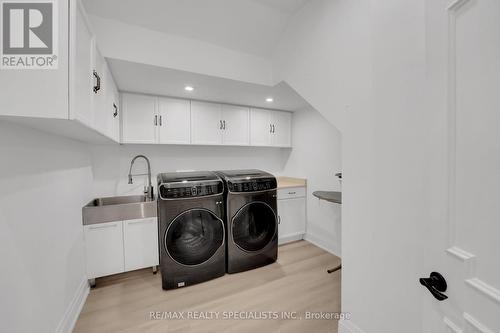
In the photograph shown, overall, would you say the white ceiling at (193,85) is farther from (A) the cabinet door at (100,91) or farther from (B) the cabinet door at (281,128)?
(B) the cabinet door at (281,128)


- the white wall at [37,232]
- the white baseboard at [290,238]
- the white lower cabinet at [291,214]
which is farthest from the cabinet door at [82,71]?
the white baseboard at [290,238]

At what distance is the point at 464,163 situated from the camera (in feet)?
1.78

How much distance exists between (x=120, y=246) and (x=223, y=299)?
1.20 m

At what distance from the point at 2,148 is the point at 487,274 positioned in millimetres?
1884

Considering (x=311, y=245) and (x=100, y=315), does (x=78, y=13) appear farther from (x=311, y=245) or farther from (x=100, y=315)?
(x=311, y=245)

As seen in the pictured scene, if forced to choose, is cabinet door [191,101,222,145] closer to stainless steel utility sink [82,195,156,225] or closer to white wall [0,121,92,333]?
stainless steel utility sink [82,195,156,225]

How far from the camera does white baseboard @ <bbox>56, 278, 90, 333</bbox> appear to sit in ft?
4.54

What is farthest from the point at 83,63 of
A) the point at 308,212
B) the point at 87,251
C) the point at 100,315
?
the point at 308,212

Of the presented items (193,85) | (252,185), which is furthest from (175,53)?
(252,185)

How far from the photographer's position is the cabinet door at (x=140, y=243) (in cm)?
207

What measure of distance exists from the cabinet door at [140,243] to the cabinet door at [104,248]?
5 centimetres

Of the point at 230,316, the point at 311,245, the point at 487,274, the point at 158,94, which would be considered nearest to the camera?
the point at 487,274

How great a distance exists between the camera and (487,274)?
49 cm

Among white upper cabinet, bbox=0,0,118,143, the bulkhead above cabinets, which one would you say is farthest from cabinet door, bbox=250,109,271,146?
white upper cabinet, bbox=0,0,118,143
